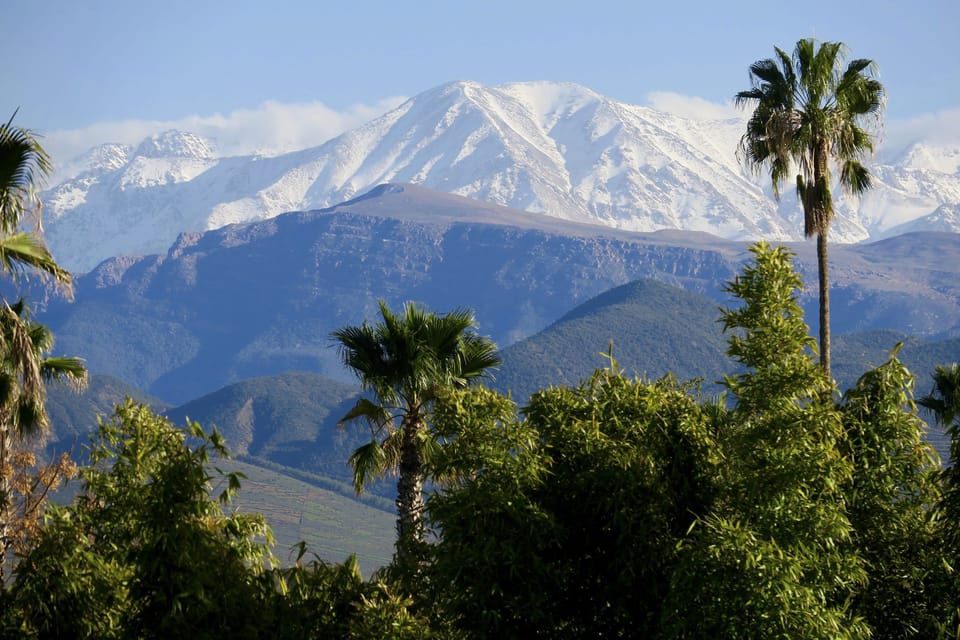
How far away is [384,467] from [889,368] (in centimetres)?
1339

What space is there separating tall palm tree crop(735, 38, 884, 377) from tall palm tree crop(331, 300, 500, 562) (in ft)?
28.3

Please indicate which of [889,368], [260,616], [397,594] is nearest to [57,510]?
[260,616]

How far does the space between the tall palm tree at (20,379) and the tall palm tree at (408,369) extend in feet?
20.2

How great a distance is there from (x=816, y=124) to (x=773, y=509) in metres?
15.7

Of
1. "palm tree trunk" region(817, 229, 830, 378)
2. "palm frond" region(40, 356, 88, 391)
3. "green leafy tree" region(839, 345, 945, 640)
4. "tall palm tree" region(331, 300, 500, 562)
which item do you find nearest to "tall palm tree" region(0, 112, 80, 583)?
"palm frond" region(40, 356, 88, 391)

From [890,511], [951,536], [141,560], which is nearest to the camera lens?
[951,536]

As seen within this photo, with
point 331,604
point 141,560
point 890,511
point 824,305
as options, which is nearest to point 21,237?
point 141,560

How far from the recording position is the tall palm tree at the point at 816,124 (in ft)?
110

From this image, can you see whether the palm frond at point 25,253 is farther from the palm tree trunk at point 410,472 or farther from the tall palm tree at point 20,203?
the palm tree trunk at point 410,472

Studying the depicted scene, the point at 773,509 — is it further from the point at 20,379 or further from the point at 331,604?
the point at 20,379

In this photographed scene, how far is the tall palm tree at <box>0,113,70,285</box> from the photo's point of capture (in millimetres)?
20422

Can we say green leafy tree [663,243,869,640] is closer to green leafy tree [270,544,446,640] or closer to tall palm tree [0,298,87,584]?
green leafy tree [270,544,446,640]

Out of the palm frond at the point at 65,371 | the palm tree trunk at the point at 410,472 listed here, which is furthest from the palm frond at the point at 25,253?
the palm tree trunk at the point at 410,472

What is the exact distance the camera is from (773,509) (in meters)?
20.3
